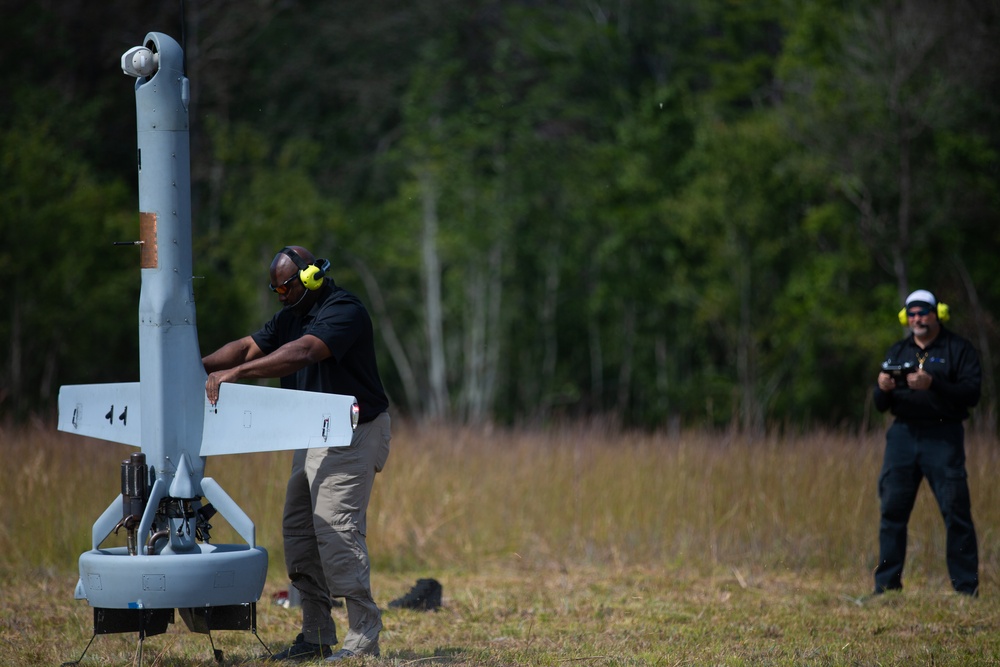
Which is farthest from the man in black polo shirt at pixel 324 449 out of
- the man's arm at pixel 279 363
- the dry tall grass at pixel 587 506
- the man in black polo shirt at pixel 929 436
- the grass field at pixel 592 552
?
the man in black polo shirt at pixel 929 436

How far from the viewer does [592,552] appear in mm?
9445

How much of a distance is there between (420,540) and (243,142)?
729 inches

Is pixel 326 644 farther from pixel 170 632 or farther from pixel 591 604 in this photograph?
pixel 591 604

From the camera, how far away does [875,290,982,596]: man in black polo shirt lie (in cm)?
761

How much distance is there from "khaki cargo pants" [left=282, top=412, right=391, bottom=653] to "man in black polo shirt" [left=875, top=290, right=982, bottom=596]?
3650 millimetres

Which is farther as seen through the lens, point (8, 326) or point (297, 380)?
point (8, 326)

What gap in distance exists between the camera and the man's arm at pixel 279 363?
5.26 meters

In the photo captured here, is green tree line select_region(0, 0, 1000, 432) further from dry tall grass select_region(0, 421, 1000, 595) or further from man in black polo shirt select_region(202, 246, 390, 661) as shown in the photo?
man in black polo shirt select_region(202, 246, 390, 661)

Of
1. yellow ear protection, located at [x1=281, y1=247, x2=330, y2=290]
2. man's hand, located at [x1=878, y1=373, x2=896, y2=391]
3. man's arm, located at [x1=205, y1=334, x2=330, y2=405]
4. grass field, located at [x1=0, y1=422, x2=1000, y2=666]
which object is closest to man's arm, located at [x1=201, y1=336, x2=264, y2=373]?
man's arm, located at [x1=205, y1=334, x2=330, y2=405]

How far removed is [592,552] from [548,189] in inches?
784

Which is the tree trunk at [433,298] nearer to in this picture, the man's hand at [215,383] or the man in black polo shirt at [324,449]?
the man in black polo shirt at [324,449]

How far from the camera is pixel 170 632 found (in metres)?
6.84

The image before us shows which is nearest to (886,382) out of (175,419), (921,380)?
(921,380)

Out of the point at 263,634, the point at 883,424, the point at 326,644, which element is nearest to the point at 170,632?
the point at 263,634
